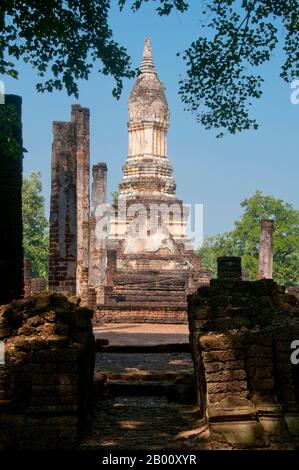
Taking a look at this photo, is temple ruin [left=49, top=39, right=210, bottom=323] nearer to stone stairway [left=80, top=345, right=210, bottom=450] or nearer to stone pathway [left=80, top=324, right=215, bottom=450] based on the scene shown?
stone pathway [left=80, top=324, right=215, bottom=450]

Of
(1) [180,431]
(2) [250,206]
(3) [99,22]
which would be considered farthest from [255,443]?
(2) [250,206]

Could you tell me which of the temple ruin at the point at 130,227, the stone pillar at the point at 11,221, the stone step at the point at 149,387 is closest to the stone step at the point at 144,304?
the temple ruin at the point at 130,227

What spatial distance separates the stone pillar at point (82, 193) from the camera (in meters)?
16.3

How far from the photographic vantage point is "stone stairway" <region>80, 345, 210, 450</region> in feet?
17.9

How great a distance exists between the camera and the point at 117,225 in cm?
2934

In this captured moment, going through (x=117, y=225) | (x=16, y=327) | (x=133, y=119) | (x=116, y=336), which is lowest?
(x=116, y=336)

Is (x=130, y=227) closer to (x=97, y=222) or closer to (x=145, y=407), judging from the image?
(x=97, y=222)

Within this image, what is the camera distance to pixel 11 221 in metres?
8.19

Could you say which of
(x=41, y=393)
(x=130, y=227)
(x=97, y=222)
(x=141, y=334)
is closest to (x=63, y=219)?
(x=141, y=334)

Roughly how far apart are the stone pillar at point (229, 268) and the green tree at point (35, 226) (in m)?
28.5

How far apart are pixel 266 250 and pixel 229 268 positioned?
32.3ft

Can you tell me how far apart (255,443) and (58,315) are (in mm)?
2210

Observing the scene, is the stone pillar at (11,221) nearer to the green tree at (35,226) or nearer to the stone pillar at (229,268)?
the stone pillar at (229,268)

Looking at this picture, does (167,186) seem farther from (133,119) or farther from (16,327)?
(16,327)
